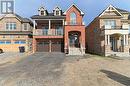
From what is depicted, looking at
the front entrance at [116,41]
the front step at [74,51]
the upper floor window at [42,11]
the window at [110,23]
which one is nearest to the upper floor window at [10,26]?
the upper floor window at [42,11]

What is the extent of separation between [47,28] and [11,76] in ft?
91.8

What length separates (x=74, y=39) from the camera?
4428 centimetres

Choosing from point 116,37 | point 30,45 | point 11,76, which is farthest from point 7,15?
point 11,76

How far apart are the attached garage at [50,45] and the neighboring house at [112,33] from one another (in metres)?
8.10

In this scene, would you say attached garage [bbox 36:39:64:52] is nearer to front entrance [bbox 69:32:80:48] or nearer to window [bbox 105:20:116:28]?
front entrance [bbox 69:32:80:48]

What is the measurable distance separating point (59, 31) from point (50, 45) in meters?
3.67

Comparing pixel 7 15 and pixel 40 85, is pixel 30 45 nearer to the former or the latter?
pixel 7 15

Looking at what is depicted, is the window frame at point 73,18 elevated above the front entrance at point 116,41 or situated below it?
above

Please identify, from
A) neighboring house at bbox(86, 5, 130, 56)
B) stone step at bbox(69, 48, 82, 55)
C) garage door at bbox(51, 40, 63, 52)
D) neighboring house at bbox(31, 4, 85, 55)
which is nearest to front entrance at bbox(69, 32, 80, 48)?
neighboring house at bbox(31, 4, 85, 55)

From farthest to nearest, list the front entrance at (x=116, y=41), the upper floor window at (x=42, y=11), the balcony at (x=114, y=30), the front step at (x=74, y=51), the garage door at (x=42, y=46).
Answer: the upper floor window at (x=42, y=11) < the garage door at (x=42, y=46) < the front entrance at (x=116, y=41) < the balcony at (x=114, y=30) < the front step at (x=74, y=51)

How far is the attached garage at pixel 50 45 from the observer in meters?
43.2

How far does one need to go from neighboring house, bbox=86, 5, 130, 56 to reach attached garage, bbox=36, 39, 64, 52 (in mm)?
8100

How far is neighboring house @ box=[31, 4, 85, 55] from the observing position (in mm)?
40688

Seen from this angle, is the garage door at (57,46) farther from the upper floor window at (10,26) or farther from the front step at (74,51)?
the upper floor window at (10,26)
